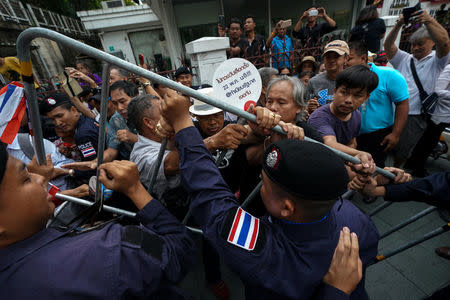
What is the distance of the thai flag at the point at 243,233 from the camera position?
910 mm

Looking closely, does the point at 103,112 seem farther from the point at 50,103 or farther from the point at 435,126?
the point at 435,126

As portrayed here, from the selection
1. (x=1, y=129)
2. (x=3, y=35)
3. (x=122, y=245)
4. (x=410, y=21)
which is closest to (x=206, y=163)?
(x=122, y=245)

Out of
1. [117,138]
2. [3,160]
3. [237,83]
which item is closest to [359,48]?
[237,83]

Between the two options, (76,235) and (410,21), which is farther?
(410,21)

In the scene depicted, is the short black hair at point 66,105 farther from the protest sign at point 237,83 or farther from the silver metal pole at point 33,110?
the protest sign at point 237,83

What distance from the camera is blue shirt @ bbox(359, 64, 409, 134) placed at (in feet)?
8.46

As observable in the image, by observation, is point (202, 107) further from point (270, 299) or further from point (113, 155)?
point (270, 299)

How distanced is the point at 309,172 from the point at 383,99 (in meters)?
2.62

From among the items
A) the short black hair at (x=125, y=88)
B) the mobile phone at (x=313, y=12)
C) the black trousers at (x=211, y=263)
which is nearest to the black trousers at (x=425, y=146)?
the mobile phone at (x=313, y=12)

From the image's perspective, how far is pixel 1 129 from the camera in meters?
0.96

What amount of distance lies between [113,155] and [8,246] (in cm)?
189

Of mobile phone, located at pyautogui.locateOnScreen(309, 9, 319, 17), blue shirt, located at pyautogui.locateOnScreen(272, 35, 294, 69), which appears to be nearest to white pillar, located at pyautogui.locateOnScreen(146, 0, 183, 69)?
blue shirt, located at pyautogui.locateOnScreen(272, 35, 294, 69)

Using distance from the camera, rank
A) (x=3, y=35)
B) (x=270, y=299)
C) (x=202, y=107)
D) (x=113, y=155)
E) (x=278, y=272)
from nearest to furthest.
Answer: (x=278, y=272)
(x=270, y=299)
(x=202, y=107)
(x=113, y=155)
(x=3, y=35)

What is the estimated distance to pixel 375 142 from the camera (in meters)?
2.89
